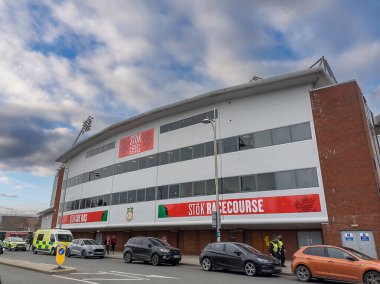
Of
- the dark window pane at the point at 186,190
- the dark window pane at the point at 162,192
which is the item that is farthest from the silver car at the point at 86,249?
the dark window pane at the point at 186,190

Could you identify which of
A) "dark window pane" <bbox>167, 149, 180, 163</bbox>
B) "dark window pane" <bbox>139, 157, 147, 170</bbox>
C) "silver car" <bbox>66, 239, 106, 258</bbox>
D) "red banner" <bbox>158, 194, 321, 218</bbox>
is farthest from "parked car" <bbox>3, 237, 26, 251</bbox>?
"dark window pane" <bbox>167, 149, 180, 163</bbox>

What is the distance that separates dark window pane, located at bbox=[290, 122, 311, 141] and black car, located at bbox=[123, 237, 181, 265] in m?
10.9

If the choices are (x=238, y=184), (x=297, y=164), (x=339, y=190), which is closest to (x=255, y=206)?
(x=238, y=184)

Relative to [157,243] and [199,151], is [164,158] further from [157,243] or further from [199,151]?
[157,243]

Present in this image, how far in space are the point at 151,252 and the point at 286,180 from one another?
9.92 m

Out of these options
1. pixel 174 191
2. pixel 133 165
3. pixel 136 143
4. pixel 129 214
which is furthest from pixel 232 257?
pixel 136 143

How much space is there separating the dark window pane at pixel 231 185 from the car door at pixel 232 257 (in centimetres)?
824

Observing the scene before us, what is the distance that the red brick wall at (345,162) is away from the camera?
60.3 ft

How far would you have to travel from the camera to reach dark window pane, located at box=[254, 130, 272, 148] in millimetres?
22686

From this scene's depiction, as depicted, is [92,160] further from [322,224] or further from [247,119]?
[322,224]

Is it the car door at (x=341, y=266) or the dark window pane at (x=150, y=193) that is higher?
the dark window pane at (x=150, y=193)

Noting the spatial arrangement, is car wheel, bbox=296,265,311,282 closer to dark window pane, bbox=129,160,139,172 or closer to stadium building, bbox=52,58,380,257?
stadium building, bbox=52,58,380,257

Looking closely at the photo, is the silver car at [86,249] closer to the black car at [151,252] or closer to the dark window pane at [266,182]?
the black car at [151,252]

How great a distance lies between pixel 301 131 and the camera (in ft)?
70.5
